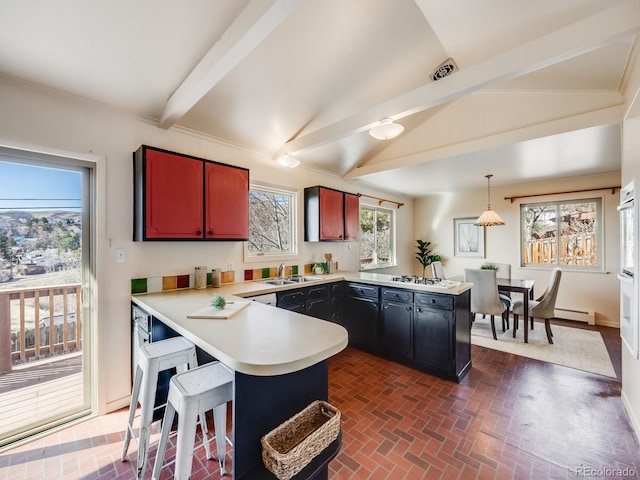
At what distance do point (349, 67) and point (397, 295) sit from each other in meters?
2.38

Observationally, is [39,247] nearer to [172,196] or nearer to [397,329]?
[172,196]

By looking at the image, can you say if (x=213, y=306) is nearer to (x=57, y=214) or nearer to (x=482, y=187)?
(x=57, y=214)

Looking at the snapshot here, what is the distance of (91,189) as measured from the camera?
7.18 ft

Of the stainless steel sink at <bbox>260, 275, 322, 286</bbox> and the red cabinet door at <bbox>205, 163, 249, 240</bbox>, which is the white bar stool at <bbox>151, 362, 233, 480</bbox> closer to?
the red cabinet door at <bbox>205, 163, 249, 240</bbox>

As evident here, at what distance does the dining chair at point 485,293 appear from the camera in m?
3.62

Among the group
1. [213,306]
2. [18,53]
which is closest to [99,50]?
[18,53]

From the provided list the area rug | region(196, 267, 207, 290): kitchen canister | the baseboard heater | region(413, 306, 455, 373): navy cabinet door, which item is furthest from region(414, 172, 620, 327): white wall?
region(196, 267, 207, 290): kitchen canister

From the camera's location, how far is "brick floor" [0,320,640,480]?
64.1 inches

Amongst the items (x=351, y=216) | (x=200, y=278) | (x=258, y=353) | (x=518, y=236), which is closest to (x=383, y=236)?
(x=351, y=216)

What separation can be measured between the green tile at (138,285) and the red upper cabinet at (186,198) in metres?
0.38

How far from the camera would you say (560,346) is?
3.46m

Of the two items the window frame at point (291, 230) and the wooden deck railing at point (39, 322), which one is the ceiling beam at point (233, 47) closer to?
the window frame at point (291, 230)

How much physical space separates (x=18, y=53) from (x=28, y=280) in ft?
4.97

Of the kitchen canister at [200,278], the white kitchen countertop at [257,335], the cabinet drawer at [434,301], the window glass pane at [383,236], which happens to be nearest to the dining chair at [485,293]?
the cabinet drawer at [434,301]
